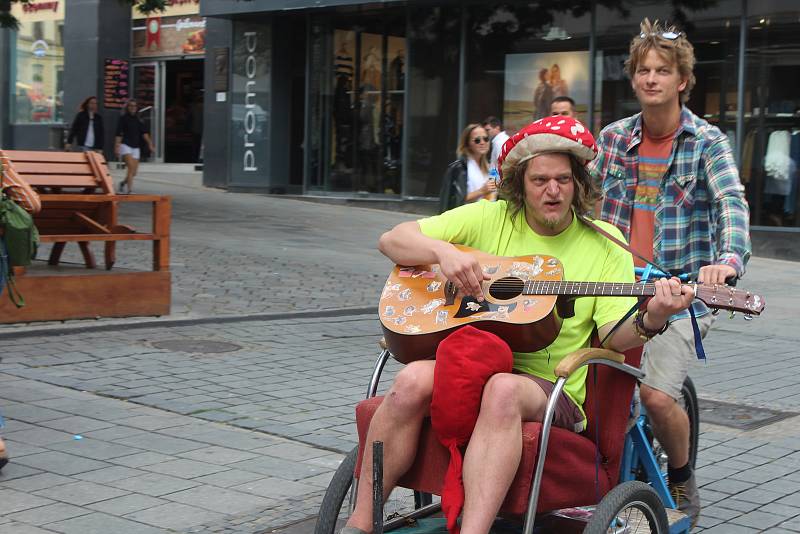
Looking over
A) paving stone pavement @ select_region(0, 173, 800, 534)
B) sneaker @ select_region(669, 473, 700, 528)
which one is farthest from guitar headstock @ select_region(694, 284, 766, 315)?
paving stone pavement @ select_region(0, 173, 800, 534)

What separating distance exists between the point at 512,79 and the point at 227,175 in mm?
6817

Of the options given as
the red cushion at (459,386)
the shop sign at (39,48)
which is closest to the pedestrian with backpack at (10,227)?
the red cushion at (459,386)

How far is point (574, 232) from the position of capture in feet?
12.9

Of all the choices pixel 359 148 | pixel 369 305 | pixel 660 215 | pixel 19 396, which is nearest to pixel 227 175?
pixel 359 148

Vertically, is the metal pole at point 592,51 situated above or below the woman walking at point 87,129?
above

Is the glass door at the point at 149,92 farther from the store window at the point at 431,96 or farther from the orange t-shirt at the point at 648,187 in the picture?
the orange t-shirt at the point at 648,187

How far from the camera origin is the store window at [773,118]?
16000 millimetres

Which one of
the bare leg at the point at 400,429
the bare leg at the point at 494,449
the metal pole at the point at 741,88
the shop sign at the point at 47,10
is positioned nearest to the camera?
the bare leg at the point at 494,449

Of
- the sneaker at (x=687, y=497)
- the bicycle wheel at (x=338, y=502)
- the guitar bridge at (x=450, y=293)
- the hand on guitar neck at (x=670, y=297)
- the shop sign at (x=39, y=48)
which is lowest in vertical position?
the sneaker at (x=687, y=497)

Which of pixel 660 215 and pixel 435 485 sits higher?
pixel 660 215

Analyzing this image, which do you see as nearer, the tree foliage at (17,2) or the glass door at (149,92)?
the tree foliage at (17,2)

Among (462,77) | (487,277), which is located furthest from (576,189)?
(462,77)

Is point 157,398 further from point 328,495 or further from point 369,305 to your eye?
point 369,305

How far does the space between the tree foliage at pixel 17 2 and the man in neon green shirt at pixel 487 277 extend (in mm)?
13648
